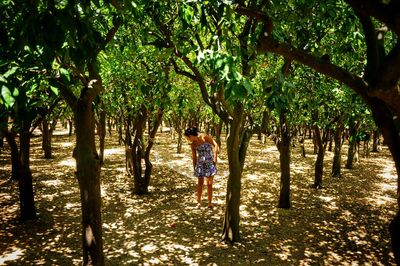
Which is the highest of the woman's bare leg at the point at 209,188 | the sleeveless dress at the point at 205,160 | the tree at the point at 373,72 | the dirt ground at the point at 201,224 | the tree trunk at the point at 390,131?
the tree at the point at 373,72

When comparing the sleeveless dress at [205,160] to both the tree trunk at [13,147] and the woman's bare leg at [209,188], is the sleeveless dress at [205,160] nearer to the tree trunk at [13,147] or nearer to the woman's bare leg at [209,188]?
the woman's bare leg at [209,188]

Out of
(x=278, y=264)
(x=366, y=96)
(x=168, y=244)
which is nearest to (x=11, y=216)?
(x=168, y=244)

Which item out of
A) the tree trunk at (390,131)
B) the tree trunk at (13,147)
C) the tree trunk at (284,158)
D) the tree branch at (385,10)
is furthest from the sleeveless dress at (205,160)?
the tree branch at (385,10)

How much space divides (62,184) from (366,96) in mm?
13869

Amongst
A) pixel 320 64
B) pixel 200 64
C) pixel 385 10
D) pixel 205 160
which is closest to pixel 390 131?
pixel 320 64

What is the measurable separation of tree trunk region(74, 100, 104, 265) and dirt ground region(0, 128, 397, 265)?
1837 millimetres

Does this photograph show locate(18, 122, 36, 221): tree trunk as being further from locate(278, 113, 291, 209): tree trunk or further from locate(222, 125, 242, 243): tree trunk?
locate(278, 113, 291, 209): tree trunk

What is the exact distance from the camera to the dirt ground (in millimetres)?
7719

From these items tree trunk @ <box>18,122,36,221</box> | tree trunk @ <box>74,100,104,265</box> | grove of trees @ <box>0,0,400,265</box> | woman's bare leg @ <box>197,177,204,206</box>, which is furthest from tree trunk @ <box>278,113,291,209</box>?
tree trunk @ <box>18,122,36,221</box>

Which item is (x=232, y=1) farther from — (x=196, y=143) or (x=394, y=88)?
(x=196, y=143)

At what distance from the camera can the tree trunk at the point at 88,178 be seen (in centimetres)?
560

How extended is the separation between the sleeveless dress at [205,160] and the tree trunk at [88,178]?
467 centimetres

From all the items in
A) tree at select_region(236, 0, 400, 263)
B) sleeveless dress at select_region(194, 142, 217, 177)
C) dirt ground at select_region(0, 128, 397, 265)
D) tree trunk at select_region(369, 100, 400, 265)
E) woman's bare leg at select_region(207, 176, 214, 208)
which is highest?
tree at select_region(236, 0, 400, 263)

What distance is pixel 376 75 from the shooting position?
3.78 metres
